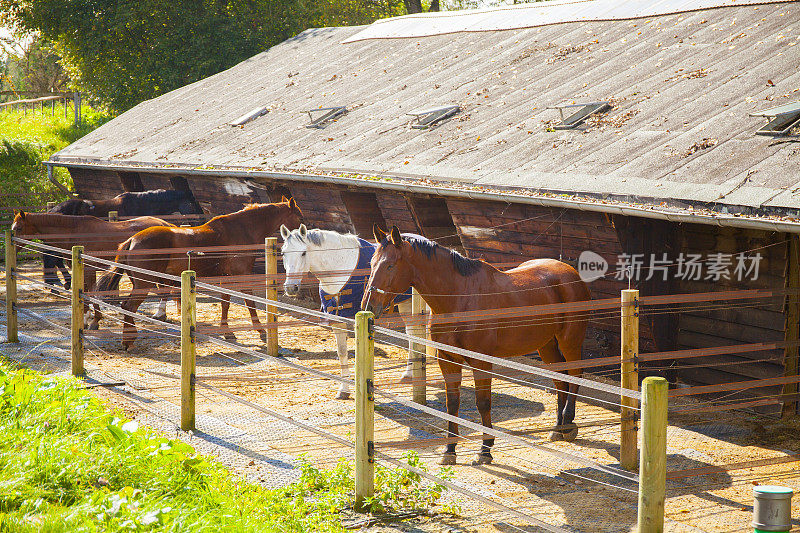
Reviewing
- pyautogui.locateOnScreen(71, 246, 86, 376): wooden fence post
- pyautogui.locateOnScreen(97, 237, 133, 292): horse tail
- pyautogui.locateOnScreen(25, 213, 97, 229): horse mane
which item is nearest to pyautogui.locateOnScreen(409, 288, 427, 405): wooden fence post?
pyautogui.locateOnScreen(71, 246, 86, 376): wooden fence post

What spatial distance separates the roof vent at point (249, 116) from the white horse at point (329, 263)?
8.95 meters

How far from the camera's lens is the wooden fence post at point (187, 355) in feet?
24.6

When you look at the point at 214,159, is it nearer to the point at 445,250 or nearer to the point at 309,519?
the point at 445,250

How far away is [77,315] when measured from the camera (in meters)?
9.68

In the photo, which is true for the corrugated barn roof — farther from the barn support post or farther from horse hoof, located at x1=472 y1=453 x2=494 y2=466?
horse hoof, located at x1=472 y1=453 x2=494 y2=466

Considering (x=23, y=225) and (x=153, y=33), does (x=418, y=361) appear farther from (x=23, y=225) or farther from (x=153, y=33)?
(x=153, y=33)

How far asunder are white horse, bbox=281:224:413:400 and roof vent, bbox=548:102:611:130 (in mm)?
3003

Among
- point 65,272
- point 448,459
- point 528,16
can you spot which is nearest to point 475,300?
point 448,459

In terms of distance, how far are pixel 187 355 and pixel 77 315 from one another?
2.82 m

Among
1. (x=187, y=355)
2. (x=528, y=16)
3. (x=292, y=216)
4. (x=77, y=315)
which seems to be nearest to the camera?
(x=187, y=355)

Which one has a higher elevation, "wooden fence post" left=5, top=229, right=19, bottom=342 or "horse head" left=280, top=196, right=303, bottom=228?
"horse head" left=280, top=196, right=303, bottom=228

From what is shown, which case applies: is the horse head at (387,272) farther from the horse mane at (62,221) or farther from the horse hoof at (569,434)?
the horse mane at (62,221)

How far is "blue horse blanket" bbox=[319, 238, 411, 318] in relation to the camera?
10164mm

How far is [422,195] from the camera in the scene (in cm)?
1166
